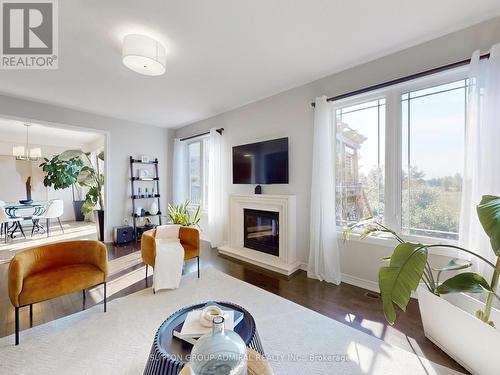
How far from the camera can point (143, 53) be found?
196 cm

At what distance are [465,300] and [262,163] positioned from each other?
2.64 m

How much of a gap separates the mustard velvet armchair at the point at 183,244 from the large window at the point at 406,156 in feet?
6.21

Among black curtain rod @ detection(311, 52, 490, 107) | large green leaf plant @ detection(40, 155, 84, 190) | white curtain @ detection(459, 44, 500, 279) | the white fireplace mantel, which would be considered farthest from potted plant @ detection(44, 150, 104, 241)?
white curtain @ detection(459, 44, 500, 279)

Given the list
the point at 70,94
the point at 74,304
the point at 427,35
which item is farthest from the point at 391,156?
the point at 70,94

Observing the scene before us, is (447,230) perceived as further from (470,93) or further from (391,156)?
(470,93)

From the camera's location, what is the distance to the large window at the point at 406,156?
211cm

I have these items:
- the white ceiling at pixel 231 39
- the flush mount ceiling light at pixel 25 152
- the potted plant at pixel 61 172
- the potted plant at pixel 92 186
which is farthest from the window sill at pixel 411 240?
the flush mount ceiling light at pixel 25 152

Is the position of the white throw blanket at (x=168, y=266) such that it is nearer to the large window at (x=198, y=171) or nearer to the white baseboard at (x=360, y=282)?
the white baseboard at (x=360, y=282)

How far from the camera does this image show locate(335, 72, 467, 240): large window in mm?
2107

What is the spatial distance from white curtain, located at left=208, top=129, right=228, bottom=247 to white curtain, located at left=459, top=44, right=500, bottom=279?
3.29 meters

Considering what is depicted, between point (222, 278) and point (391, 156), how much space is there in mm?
2486

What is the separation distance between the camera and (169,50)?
2279mm

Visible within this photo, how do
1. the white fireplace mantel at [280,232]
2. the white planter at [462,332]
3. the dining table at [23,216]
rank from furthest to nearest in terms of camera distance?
the dining table at [23,216]
the white fireplace mantel at [280,232]
the white planter at [462,332]

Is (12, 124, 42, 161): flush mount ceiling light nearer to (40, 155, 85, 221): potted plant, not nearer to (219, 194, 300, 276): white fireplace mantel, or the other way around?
(40, 155, 85, 221): potted plant
